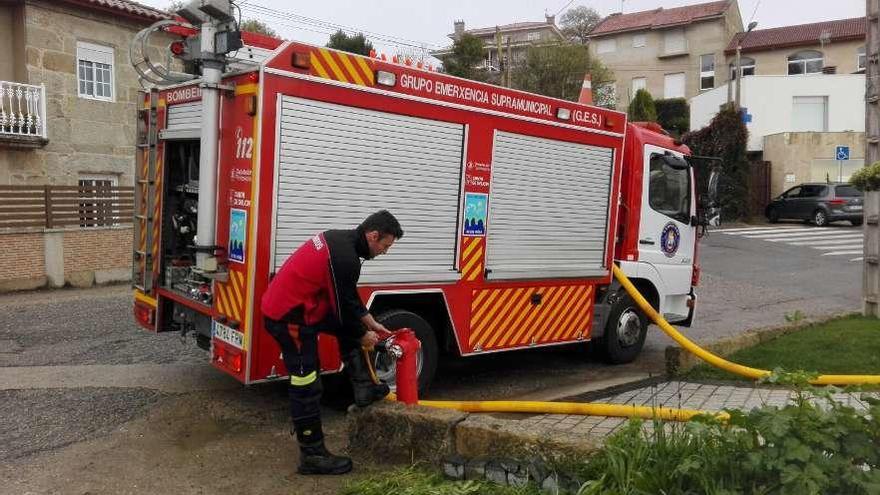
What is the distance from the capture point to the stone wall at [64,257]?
12711mm

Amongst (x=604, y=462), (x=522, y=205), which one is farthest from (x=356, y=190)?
(x=604, y=462)

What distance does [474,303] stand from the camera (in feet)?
20.9

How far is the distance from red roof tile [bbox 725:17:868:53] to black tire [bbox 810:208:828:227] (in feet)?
54.8

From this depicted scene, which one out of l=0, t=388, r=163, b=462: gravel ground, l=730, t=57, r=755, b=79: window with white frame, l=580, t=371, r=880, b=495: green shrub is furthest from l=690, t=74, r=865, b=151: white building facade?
l=580, t=371, r=880, b=495: green shrub

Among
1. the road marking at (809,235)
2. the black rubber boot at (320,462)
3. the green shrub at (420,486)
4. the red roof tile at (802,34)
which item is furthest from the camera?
the red roof tile at (802,34)

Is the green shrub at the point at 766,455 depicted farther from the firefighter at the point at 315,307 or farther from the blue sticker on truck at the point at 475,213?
the blue sticker on truck at the point at 475,213

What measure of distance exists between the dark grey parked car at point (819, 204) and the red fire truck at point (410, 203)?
21.5 metres

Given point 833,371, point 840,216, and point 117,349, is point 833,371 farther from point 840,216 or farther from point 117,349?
point 840,216

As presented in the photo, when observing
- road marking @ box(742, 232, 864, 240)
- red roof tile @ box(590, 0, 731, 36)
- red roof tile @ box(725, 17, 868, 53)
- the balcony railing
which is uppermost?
red roof tile @ box(590, 0, 731, 36)

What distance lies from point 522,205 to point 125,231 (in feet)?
33.1

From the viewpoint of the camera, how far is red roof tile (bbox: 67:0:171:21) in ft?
52.6

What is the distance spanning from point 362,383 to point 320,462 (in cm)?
55

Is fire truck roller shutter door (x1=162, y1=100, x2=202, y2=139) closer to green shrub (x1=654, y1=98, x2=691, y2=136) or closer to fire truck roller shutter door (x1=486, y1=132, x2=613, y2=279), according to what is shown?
fire truck roller shutter door (x1=486, y1=132, x2=613, y2=279)

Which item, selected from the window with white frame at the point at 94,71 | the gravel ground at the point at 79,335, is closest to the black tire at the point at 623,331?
the gravel ground at the point at 79,335
